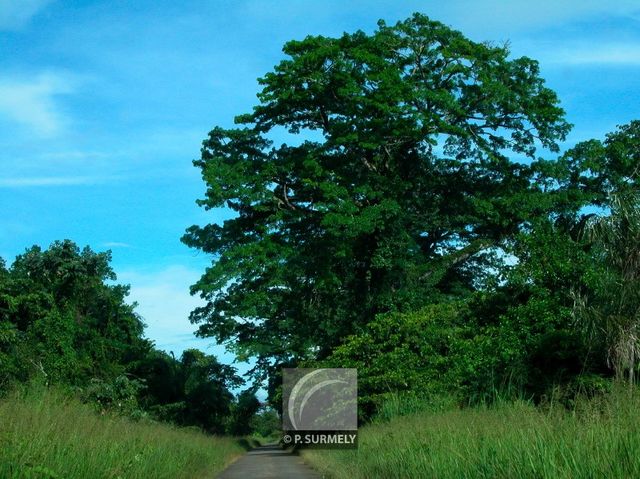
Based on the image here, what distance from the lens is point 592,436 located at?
8.54m

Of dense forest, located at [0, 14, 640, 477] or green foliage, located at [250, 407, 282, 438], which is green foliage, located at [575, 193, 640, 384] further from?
green foliage, located at [250, 407, 282, 438]

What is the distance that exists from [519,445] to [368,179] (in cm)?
2628

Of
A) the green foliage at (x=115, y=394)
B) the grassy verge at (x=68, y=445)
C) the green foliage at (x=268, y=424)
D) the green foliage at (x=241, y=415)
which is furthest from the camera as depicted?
the green foliage at (x=268, y=424)

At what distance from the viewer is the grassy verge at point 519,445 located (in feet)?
25.7

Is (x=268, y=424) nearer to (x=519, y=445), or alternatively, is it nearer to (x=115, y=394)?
(x=115, y=394)

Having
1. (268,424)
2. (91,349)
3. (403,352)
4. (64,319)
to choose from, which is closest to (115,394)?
(64,319)

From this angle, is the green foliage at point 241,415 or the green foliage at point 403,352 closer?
the green foliage at point 403,352

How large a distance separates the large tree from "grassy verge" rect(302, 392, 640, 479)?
1874 cm

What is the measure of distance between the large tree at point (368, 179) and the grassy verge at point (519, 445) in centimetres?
1874

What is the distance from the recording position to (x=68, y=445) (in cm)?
1111

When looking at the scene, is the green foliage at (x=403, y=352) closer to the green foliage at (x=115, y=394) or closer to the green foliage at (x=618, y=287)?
the green foliage at (x=115, y=394)

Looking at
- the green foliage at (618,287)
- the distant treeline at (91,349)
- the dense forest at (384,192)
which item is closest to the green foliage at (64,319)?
the distant treeline at (91,349)

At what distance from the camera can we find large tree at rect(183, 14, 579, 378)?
34.2 m

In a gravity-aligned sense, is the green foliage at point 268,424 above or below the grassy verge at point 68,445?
below
